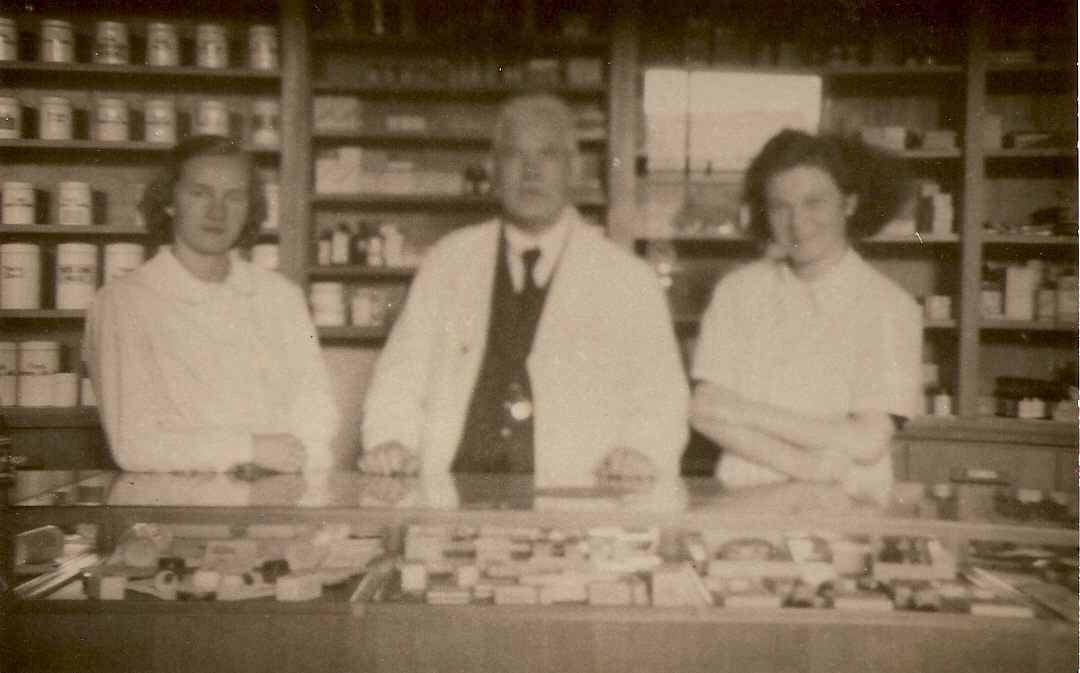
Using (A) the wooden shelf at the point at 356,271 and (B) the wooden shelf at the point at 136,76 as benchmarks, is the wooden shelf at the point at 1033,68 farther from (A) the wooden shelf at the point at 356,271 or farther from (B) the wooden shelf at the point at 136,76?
(B) the wooden shelf at the point at 136,76

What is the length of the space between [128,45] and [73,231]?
2.22 feet

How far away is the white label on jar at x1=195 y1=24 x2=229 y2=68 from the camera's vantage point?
9.09 feet

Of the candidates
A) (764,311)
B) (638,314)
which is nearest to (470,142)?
(638,314)

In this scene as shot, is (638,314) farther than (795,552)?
Yes

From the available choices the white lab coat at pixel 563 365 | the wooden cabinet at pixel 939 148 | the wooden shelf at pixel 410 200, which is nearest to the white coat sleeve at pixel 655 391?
the white lab coat at pixel 563 365

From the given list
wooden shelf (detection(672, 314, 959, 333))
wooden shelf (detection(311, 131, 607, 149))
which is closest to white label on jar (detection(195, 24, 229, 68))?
wooden shelf (detection(311, 131, 607, 149))

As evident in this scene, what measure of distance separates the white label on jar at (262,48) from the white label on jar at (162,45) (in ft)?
0.82

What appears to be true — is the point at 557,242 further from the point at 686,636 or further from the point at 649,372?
the point at 686,636

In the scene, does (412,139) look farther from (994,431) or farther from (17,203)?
(994,431)

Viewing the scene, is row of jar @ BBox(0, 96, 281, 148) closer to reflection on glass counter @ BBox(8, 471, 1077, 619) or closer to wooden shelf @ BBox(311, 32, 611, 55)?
wooden shelf @ BBox(311, 32, 611, 55)

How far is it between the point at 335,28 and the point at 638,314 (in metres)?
1.51

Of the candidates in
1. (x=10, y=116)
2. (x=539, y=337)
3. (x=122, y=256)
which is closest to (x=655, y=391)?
(x=539, y=337)

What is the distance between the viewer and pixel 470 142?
290cm

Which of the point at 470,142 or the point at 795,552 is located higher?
the point at 470,142
